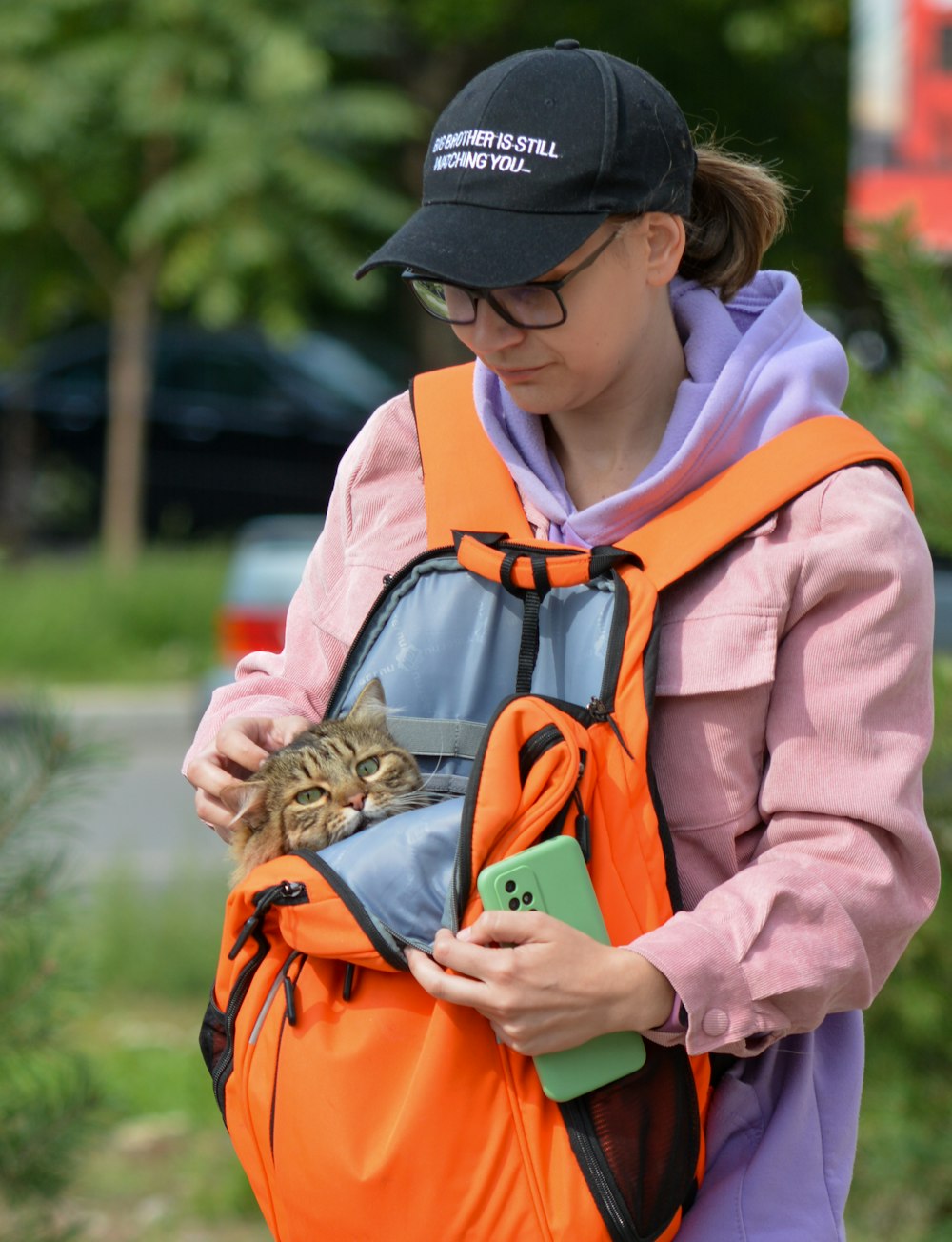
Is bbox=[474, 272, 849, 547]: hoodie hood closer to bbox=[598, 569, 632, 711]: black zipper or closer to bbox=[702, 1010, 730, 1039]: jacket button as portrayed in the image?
bbox=[598, 569, 632, 711]: black zipper

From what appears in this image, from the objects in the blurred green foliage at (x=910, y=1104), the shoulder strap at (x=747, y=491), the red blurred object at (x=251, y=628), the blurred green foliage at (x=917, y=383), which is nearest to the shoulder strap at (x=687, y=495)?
the shoulder strap at (x=747, y=491)

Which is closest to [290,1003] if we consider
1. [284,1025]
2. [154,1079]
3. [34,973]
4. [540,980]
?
[284,1025]

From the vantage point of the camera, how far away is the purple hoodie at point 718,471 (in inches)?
62.2

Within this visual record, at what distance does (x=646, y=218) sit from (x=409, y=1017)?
838mm

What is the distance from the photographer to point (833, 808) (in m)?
1.51

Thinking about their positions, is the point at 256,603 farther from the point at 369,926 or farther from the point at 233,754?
→ the point at 369,926

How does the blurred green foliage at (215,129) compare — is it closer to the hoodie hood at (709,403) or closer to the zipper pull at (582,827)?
the hoodie hood at (709,403)

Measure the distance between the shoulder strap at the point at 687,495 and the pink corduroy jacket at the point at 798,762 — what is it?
0.03 metres

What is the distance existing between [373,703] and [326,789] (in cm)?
16

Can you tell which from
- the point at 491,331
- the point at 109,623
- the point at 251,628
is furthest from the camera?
the point at 109,623

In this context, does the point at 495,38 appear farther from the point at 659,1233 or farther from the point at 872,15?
the point at 659,1233

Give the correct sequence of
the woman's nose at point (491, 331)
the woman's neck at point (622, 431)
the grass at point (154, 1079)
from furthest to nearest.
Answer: the grass at point (154, 1079), the woman's neck at point (622, 431), the woman's nose at point (491, 331)

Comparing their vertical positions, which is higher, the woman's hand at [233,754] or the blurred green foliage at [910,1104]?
the woman's hand at [233,754]

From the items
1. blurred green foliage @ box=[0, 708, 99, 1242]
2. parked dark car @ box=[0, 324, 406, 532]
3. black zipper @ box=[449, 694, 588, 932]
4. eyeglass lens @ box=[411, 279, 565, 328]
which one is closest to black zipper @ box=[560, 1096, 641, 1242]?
black zipper @ box=[449, 694, 588, 932]
